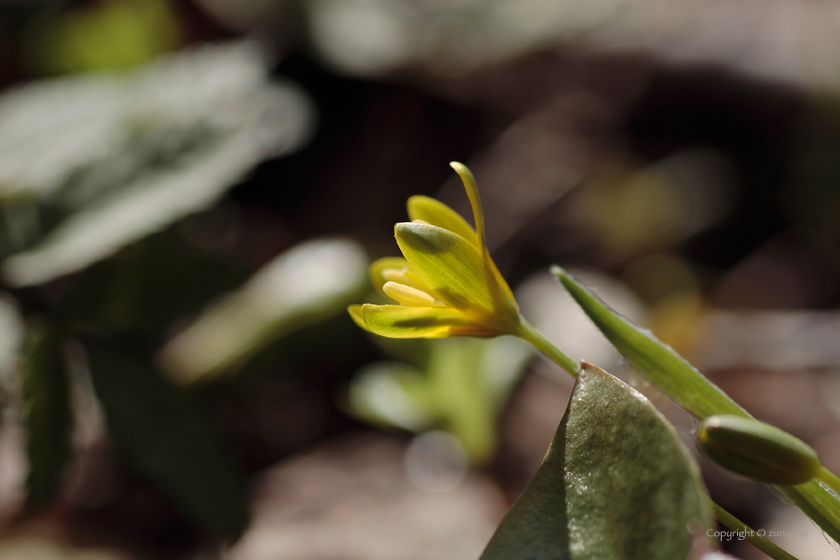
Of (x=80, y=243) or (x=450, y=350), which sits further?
(x=450, y=350)

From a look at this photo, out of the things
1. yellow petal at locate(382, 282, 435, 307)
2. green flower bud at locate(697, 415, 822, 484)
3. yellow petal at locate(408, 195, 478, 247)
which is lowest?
yellow petal at locate(382, 282, 435, 307)

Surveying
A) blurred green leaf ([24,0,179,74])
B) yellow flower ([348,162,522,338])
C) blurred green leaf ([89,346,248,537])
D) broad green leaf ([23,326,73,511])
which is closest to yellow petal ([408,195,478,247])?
yellow flower ([348,162,522,338])

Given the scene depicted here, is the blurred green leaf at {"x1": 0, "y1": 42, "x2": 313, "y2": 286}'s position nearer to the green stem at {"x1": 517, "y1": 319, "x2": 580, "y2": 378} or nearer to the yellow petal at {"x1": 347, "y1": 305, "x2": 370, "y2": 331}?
the yellow petal at {"x1": 347, "y1": 305, "x2": 370, "y2": 331}

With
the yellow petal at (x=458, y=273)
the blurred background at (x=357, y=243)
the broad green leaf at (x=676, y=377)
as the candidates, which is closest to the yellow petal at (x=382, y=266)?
the yellow petal at (x=458, y=273)

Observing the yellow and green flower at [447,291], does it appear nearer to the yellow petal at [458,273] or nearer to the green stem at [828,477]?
the yellow petal at [458,273]

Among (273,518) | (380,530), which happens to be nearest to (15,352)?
(273,518)

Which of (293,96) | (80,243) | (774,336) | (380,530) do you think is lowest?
(380,530)

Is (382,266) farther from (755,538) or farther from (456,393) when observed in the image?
(456,393)

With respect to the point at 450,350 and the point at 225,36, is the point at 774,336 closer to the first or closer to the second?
the point at 450,350
